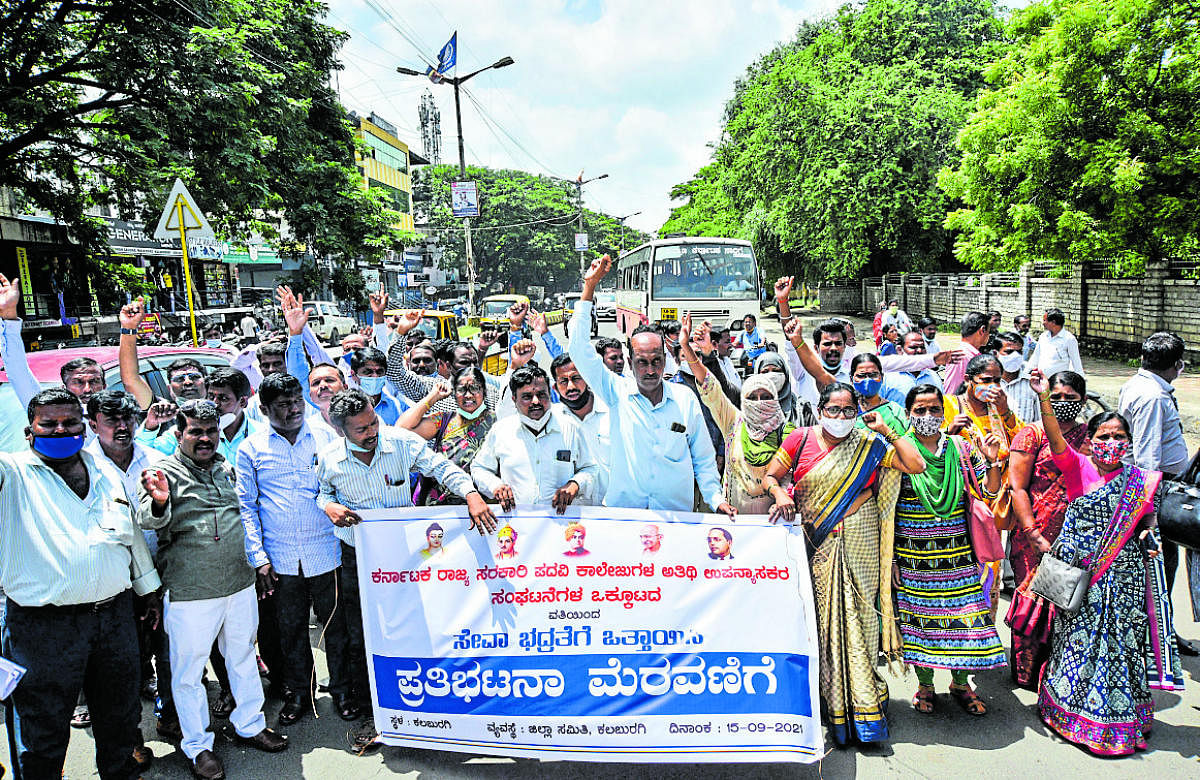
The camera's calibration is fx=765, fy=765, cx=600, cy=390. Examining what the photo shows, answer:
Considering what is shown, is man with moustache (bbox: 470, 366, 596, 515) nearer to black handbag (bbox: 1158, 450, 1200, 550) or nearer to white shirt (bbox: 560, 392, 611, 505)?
white shirt (bbox: 560, 392, 611, 505)

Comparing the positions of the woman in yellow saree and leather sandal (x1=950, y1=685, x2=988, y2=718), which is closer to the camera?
the woman in yellow saree

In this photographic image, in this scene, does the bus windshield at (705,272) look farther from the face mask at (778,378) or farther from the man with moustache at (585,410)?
the man with moustache at (585,410)

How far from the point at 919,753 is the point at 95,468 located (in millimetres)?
3889

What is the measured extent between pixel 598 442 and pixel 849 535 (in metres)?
1.40

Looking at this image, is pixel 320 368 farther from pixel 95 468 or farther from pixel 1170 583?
pixel 1170 583

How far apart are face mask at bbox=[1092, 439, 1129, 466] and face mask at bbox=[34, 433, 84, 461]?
15.0 ft

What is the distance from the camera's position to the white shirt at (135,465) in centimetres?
345

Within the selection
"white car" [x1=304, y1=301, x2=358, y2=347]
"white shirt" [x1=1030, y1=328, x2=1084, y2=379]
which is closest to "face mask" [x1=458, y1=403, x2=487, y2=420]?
"white shirt" [x1=1030, y1=328, x2=1084, y2=379]

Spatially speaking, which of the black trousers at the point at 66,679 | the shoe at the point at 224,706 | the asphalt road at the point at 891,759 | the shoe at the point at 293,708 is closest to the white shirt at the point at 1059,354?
the asphalt road at the point at 891,759

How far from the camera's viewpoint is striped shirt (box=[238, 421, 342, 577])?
3842 mm

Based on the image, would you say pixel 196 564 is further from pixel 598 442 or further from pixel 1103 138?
pixel 1103 138

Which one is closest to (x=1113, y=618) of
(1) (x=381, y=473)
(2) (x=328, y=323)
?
(1) (x=381, y=473)

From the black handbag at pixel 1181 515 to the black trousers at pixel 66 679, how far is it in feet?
15.0

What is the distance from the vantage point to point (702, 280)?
1797 centimetres
